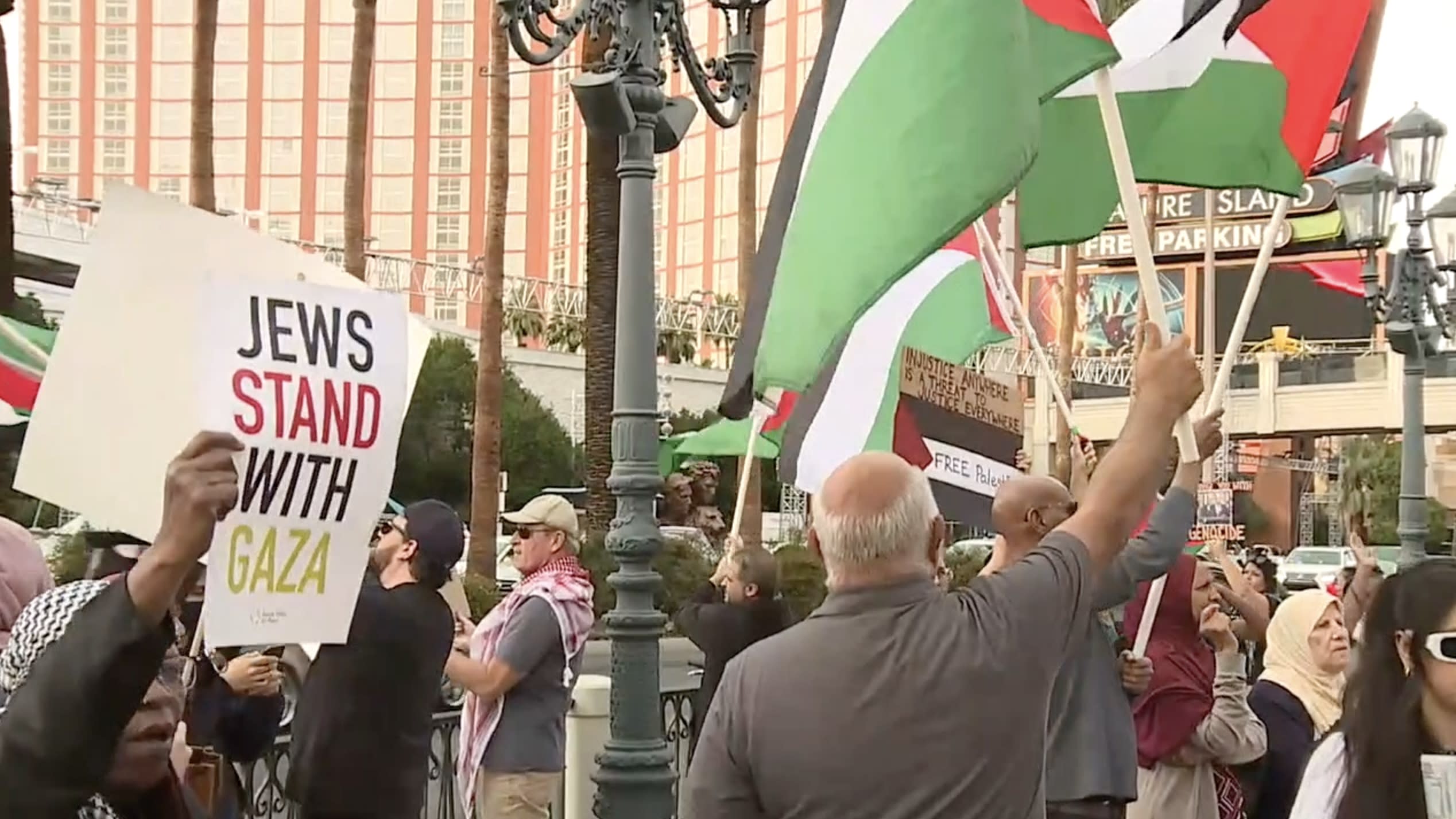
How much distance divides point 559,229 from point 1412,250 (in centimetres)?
9711

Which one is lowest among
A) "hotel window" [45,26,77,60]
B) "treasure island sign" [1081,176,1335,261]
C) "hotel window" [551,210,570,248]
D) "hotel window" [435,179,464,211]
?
"treasure island sign" [1081,176,1335,261]

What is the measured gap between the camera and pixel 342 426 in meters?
3.77

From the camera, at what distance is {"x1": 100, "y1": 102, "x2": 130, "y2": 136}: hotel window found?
351ft

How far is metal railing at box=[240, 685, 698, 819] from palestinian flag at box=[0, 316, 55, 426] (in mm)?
2158

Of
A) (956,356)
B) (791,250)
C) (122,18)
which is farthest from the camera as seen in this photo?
(122,18)

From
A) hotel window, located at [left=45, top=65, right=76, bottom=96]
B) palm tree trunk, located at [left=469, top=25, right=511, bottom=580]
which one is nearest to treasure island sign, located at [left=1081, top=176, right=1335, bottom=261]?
palm tree trunk, located at [left=469, top=25, right=511, bottom=580]

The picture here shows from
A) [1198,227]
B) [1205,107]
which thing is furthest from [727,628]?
[1198,227]

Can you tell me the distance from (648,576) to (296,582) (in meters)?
3.46

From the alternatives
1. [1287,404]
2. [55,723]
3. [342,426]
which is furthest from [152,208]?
[1287,404]

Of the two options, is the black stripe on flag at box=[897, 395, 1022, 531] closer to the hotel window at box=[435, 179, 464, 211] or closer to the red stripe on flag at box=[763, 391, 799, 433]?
the red stripe on flag at box=[763, 391, 799, 433]

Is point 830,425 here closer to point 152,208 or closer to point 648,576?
point 648,576

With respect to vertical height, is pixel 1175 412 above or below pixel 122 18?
A: below

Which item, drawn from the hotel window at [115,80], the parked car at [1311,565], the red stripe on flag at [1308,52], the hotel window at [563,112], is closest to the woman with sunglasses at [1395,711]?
the red stripe on flag at [1308,52]

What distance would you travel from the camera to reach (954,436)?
7.27m
